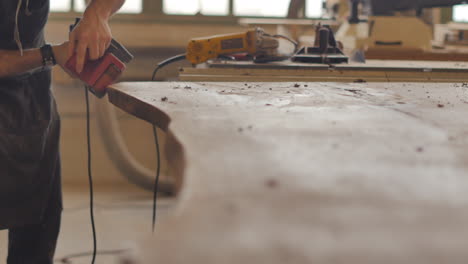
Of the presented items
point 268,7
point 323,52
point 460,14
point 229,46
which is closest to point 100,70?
point 229,46

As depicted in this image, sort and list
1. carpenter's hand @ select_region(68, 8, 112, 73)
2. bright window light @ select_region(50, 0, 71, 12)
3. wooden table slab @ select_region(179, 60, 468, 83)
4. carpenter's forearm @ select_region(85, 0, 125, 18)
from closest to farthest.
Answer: carpenter's hand @ select_region(68, 8, 112, 73), carpenter's forearm @ select_region(85, 0, 125, 18), wooden table slab @ select_region(179, 60, 468, 83), bright window light @ select_region(50, 0, 71, 12)

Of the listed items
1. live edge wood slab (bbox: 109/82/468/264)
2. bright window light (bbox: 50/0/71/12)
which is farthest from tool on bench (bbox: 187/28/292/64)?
bright window light (bbox: 50/0/71/12)

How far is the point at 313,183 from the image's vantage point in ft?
1.58

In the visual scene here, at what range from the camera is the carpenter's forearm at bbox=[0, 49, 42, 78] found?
4.16ft

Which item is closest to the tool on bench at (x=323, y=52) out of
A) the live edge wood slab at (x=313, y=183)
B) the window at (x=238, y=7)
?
the live edge wood slab at (x=313, y=183)

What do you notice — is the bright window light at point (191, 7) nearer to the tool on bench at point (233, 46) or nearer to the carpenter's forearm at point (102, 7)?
the tool on bench at point (233, 46)

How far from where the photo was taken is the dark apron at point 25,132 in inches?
51.7

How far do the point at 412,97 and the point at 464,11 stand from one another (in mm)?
2665

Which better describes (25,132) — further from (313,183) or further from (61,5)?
(61,5)

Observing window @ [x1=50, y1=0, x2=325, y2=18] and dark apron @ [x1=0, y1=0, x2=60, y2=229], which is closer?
dark apron @ [x1=0, y1=0, x2=60, y2=229]

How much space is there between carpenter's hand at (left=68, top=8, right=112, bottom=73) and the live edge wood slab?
0.30 meters

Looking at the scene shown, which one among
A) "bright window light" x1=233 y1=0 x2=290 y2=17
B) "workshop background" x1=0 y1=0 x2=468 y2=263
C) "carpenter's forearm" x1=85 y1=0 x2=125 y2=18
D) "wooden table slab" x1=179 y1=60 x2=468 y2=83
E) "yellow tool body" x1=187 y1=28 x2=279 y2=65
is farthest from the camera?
"bright window light" x1=233 y1=0 x2=290 y2=17

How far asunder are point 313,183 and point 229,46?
1.15 m

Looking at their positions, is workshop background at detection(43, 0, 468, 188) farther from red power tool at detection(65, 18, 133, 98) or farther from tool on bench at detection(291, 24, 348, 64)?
red power tool at detection(65, 18, 133, 98)
